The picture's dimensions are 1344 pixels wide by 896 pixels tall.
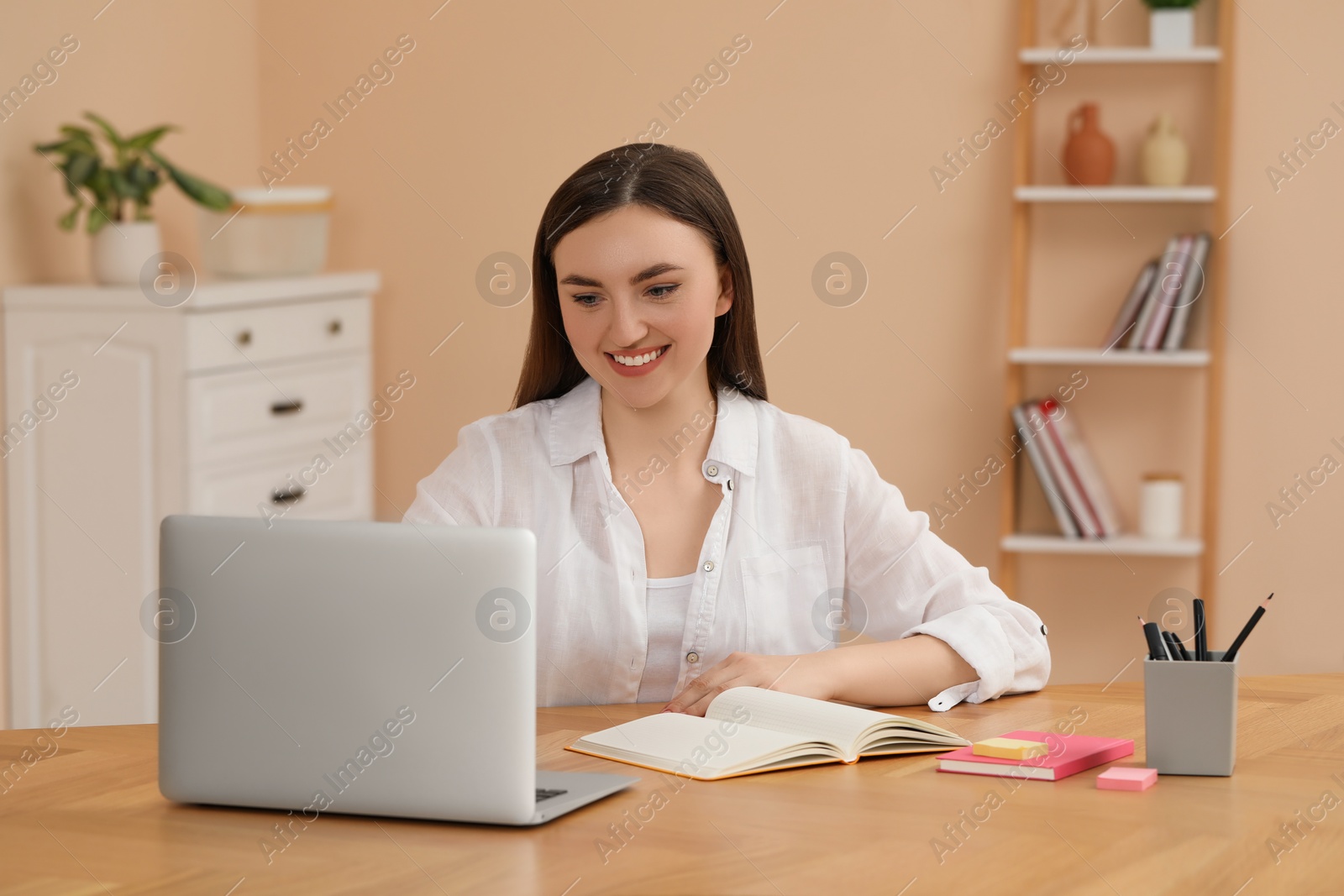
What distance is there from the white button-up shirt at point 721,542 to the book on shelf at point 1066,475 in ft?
5.50

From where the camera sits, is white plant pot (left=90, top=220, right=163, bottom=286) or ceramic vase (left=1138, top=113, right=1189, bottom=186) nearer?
white plant pot (left=90, top=220, right=163, bottom=286)

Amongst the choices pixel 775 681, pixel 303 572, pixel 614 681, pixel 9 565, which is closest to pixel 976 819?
pixel 775 681

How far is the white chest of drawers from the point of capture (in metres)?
3.07

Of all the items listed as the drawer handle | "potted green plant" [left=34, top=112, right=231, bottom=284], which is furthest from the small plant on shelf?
the drawer handle

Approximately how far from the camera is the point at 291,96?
13.3 feet

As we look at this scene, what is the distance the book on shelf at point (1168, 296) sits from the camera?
341cm

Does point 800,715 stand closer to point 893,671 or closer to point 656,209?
point 893,671

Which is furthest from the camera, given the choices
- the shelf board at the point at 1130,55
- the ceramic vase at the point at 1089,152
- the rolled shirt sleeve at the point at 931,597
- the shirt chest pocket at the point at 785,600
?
the ceramic vase at the point at 1089,152

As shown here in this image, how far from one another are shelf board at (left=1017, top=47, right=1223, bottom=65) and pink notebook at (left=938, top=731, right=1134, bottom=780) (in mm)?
2351

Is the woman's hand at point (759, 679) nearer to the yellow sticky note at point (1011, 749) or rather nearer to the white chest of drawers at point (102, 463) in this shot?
the yellow sticky note at point (1011, 749)

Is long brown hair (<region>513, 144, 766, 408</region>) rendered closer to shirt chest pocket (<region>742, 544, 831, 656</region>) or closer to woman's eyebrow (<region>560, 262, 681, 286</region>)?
woman's eyebrow (<region>560, 262, 681, 286</region>)

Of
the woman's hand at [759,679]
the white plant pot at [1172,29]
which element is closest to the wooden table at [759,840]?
the woman's hand at [759,679]

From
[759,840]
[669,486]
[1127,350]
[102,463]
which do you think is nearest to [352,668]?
[759,840]

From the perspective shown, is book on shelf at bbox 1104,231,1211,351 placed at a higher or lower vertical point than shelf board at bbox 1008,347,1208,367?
higher
